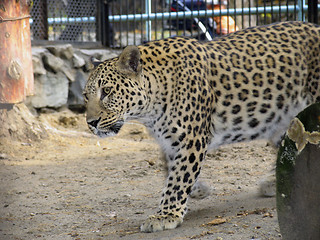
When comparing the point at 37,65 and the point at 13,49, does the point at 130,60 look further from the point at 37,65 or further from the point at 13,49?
the point at 37,65

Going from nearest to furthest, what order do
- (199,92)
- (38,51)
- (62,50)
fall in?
1. (199,92)
2. (38,51)
3. (62,50)

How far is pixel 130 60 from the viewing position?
189 inches

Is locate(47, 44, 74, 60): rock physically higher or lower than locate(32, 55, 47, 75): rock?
higher

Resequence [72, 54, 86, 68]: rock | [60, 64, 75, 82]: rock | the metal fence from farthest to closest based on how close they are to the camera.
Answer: [72, 54, 86, 68]: rock → [60, 64, 75, 82]: rock → the metal fence

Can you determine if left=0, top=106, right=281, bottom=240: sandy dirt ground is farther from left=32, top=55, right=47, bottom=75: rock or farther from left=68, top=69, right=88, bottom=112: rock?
left=32, top=55, right=47, bottom=75: rock

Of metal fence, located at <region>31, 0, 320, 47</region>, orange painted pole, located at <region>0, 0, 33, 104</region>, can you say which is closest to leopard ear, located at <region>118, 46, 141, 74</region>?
orange painted pole, located at <region>0, 0, 33, 104</region>

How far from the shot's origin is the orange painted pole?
7.20m

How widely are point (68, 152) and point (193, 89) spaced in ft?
11.2

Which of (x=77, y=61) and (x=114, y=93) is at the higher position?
(x=114, y=93)

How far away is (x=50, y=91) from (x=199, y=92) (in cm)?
482

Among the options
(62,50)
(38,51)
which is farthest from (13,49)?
(62,50)

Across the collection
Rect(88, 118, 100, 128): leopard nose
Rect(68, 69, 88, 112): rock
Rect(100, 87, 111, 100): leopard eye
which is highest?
Rect(100, 87, 111, 100): leopard eye

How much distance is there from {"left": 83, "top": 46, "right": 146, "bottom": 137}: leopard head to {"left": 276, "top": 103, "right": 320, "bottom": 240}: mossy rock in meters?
1.75

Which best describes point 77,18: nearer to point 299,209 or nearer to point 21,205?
point 21,205
